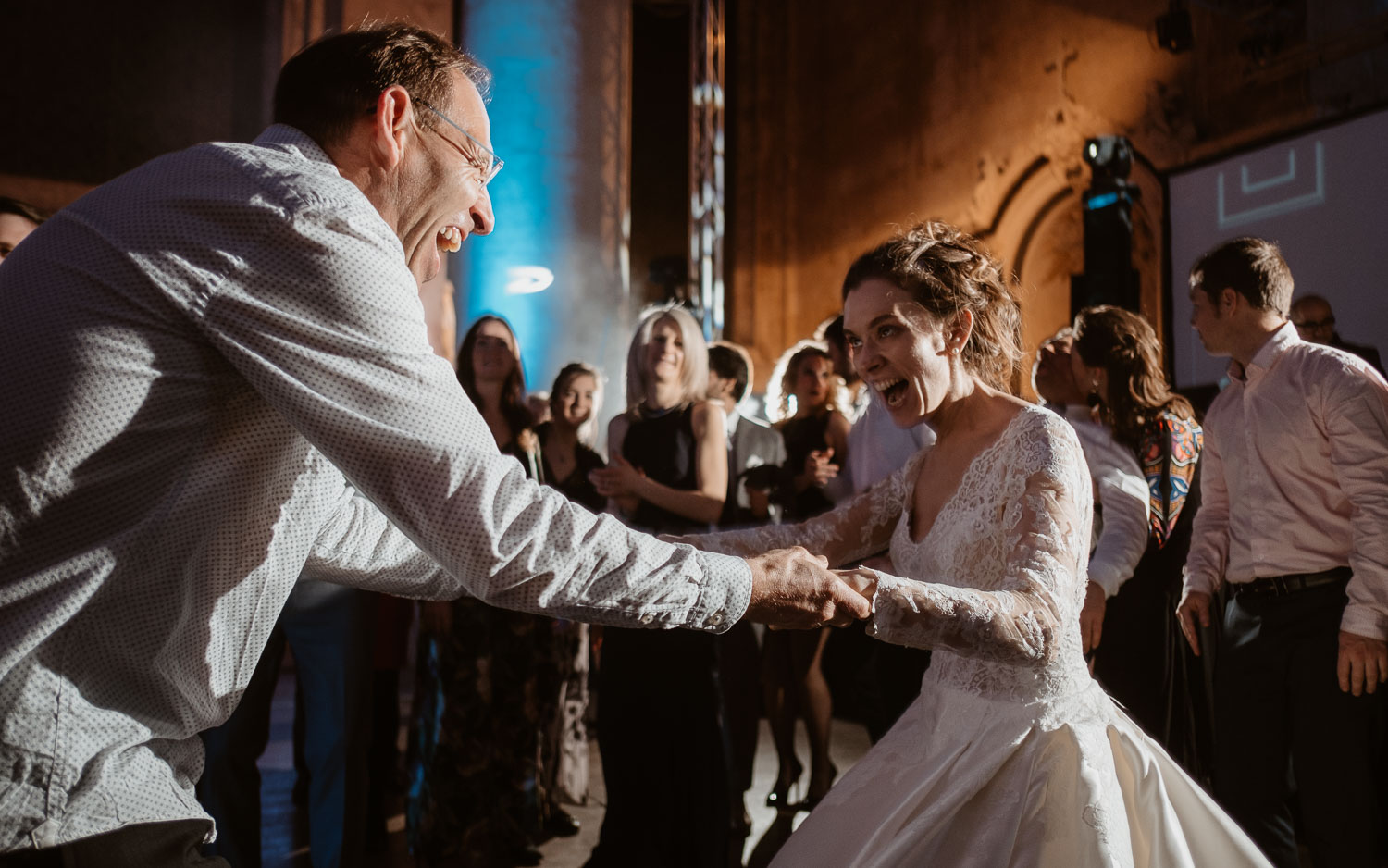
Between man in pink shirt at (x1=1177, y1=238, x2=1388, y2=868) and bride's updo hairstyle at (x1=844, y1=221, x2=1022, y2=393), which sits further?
man in pink shirt at (x1=1177, y1=238, x2=1388, y2=868)

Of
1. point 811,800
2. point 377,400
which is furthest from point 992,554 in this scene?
point 811,800

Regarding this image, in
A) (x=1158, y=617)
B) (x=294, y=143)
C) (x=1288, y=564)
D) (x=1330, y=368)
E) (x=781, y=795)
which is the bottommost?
(x=781, y=795)

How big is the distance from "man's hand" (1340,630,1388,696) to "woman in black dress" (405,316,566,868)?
7.94ft

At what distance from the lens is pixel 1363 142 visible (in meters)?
6.52

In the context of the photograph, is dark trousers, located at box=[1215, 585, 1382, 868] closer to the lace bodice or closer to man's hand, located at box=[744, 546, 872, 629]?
the lace bodice

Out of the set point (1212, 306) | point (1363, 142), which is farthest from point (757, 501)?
point (1363, 142)

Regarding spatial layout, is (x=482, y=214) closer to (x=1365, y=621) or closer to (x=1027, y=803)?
(x=1027, y=803)

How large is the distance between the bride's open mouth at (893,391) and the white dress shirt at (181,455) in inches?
37.8

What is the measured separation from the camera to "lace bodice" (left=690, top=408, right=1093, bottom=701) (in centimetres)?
135

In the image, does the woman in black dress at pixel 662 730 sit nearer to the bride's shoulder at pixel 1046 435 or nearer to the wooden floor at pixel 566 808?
the wooden floor at pixel 566 808

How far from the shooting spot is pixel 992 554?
172 cm

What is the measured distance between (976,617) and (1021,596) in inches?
4.6

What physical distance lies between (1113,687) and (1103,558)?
2.35 feet

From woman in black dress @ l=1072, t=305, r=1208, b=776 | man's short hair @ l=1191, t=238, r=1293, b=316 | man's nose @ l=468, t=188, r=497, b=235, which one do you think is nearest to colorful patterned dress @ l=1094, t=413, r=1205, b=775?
woman in black dress @ l=1072, t=305, r=1208, b=776
